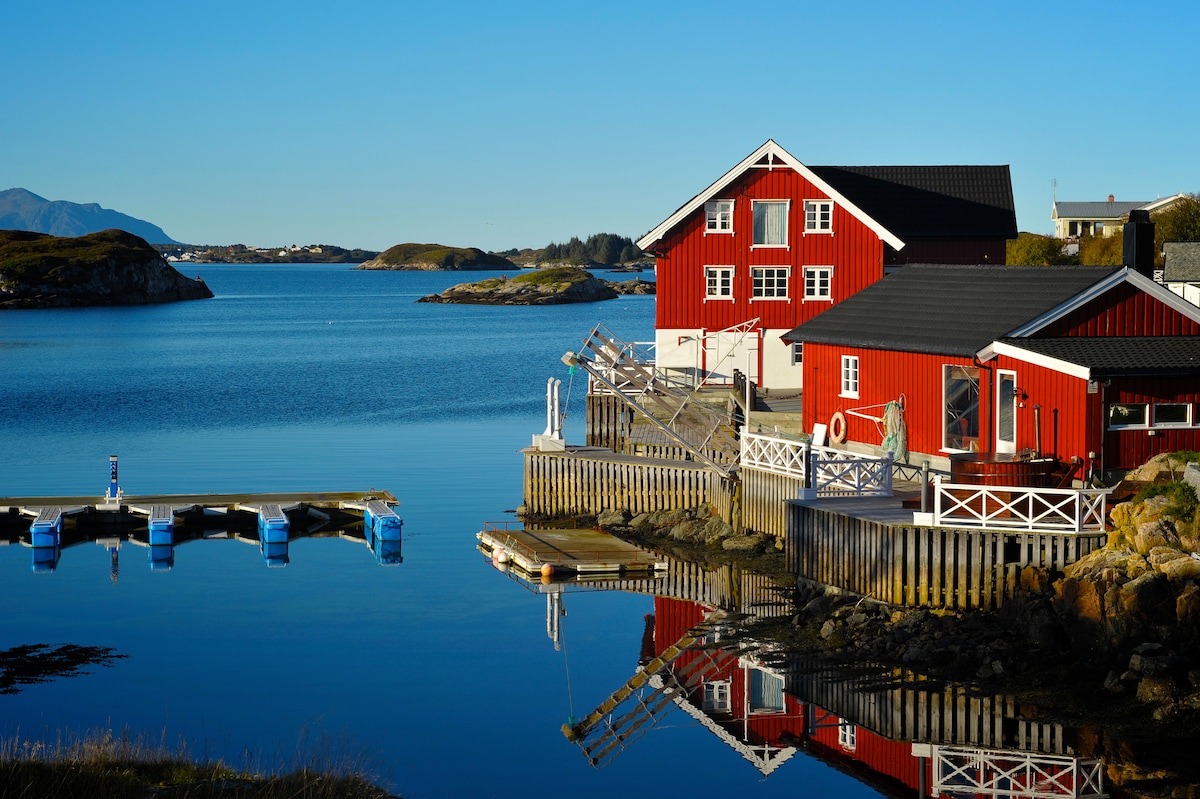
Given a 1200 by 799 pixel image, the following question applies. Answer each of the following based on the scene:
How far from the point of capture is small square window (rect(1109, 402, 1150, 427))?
26031 mm

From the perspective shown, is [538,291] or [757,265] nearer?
[757,265]

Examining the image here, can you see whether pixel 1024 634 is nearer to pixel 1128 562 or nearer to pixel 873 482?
pixel 1128 562

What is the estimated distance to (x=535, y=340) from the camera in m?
116

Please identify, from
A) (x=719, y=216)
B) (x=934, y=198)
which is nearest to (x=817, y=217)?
(x=719, y=216)

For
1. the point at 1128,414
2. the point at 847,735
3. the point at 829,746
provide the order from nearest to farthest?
the point at 829,746, the point at 847,735, the point at 1128,414

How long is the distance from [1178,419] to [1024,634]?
6.62 metres

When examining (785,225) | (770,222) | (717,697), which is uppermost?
(770,222)

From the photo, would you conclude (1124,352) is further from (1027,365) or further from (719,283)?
(719,283)

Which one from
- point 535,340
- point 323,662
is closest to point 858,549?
point 323,662

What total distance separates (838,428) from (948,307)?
3963 millimetres

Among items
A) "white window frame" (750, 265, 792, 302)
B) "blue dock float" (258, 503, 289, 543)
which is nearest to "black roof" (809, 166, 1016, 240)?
"white window frame" (750, 265, 792, 302)

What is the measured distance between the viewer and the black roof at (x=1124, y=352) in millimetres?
25594

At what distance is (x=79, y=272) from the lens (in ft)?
561

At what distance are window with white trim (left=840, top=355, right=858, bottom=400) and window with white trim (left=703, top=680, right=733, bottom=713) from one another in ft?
38.7
